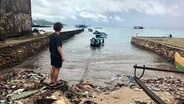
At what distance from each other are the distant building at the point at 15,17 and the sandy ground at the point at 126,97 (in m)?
16.3

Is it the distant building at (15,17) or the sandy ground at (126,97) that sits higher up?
the distant building at (15,17)

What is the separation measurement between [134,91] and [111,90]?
1129mm

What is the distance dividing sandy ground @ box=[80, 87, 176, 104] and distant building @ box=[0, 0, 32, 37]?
53.5 ft

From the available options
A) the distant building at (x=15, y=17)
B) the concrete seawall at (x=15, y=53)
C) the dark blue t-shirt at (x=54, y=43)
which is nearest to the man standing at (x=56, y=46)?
the dark blue t-shirt at (x=54, y=43)

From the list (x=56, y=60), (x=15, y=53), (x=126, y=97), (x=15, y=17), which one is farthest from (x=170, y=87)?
(x=15, y=17)

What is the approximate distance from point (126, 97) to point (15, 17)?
22.2m

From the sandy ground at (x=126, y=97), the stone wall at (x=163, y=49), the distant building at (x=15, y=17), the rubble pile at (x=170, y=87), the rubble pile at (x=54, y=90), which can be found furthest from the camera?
the stone wall at (x=163, y=49)

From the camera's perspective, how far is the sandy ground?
1112 cm

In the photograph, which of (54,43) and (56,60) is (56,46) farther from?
(56,60)

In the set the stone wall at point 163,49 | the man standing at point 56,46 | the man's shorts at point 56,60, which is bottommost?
the stone wall at point 163,49

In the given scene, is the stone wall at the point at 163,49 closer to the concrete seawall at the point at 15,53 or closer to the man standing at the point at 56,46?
the concrete seawall at the point at 15,53

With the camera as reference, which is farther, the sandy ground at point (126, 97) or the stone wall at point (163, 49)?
the stone wall at point (163, 49)

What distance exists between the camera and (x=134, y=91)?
1285 cm

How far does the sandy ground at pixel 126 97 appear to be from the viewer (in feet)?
36.5
